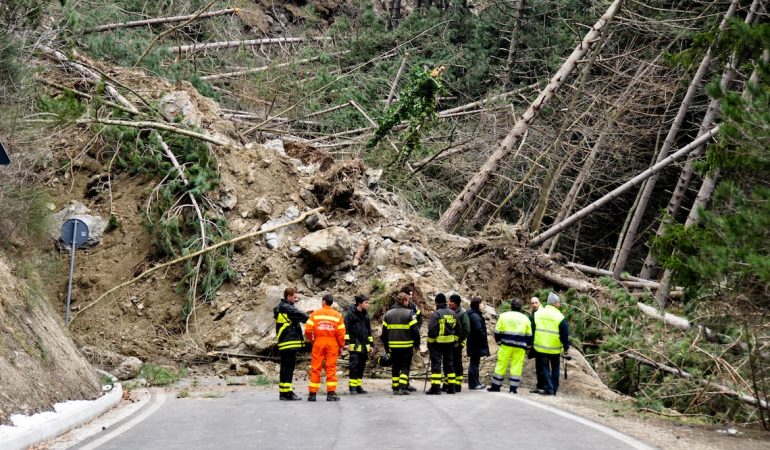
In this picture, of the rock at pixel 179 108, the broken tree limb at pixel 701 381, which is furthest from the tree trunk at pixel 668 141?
the rock at pixel 179 108

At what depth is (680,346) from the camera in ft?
45.2

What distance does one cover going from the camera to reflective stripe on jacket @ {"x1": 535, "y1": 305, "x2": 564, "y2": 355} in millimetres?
12930

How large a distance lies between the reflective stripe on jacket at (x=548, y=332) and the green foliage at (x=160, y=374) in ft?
19.4

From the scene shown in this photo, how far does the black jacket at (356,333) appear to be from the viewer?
12.9 m

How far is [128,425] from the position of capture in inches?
348

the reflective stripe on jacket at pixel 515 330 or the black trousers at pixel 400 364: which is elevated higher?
the reflective stripe on jacket at pixel 515 330

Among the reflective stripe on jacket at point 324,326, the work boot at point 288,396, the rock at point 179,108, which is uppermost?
the rock at point 179,108

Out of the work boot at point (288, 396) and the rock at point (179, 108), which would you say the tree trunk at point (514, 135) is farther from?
the work boot at point (288, 396)

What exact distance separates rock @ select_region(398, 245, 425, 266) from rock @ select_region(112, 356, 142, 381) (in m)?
5.59

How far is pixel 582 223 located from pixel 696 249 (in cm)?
1846

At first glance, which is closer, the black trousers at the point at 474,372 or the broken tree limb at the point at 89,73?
the black trousers at the point at 474,372

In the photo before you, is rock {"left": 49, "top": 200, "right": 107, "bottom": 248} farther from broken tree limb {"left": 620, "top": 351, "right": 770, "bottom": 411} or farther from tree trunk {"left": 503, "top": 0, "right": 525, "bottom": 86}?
tree trunk {"left": 503, "top": 0, "right": 525, "bottom": 86}

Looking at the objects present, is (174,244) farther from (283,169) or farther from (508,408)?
(508,408)

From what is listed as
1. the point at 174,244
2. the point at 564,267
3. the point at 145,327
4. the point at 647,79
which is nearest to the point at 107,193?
the point at 174,244
